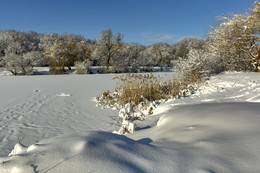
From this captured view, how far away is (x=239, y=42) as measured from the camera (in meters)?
9.95

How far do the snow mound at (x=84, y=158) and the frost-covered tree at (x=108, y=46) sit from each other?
31142 millimetres

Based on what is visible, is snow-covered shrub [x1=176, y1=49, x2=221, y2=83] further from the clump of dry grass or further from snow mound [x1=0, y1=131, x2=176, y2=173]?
snow mound [x1=0, y1=131, x2=176, y2=173]

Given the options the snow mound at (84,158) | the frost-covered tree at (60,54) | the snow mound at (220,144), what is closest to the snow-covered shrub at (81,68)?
the frost-covered tree at (60,54)

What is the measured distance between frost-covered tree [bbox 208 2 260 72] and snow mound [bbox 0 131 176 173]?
1087 centimetres

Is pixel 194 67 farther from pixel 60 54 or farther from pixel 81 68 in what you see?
pixel 60 54

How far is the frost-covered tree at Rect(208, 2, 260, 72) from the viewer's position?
31.2ft

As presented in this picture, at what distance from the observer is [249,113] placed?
2.23 metres

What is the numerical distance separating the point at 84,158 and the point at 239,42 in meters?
11.8

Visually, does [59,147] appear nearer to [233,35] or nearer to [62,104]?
[62,104]

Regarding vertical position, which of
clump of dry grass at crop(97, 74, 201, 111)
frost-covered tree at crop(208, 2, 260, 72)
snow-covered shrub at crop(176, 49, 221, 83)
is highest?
frost-covered tree at crop(208, 2, 260, 72)

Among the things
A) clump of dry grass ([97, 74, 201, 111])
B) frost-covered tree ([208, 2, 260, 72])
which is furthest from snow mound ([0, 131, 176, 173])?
frost-covered tree ([208, 2, 260, 72])

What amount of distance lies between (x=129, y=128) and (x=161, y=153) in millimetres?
1594

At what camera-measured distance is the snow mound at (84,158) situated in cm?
103

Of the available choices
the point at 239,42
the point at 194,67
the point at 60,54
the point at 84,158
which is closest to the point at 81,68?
the point at 60,54
